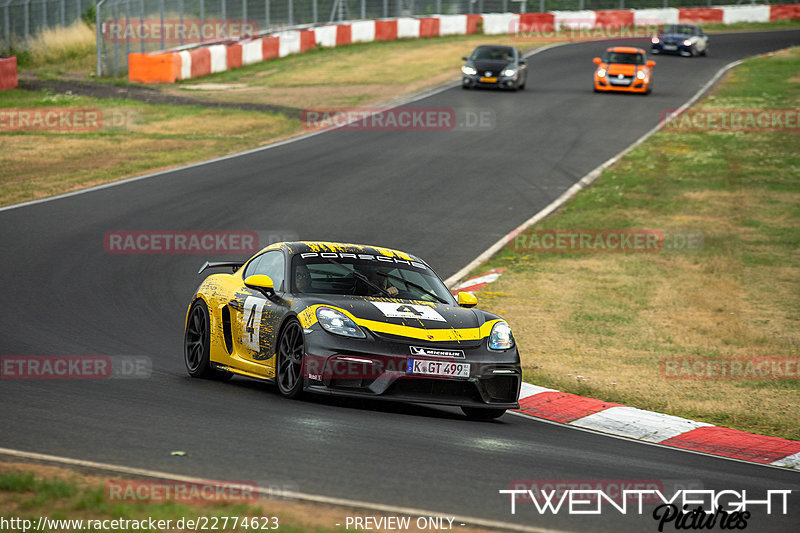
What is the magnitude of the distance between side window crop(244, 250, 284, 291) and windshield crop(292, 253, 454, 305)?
175mm

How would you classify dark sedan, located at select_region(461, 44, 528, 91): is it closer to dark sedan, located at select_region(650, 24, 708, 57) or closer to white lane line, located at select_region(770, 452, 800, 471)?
dark sedan, located at select_region(650, 24, 708, 57)

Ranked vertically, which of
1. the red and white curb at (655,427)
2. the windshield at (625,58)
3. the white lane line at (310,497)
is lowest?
the red and white curb at (655,427)

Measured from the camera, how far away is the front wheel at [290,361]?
9.00 metres

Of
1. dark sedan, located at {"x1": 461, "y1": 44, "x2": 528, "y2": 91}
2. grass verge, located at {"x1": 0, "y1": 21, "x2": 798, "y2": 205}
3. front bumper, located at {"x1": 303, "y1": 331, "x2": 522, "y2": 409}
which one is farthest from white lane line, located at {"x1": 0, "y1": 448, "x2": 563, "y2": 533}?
dark sedan, located at {"x1": 461, "y1": 44, "x2": 528, "y2": 91}

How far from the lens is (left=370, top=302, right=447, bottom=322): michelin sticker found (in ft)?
30.3

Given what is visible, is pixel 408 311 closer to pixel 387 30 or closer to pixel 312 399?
pixel 312 399

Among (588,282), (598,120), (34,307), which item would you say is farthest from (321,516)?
(598,120)

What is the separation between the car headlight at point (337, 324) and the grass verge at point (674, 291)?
3050mm

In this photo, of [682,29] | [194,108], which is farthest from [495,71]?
[682,29]

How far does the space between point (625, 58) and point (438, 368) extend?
31769mm

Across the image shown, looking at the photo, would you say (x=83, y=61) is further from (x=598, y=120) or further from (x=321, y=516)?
(x=321, y=516)

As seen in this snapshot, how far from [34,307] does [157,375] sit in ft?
11.1

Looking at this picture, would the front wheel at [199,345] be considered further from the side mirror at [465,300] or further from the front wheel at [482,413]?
the front wheel at [482,413]

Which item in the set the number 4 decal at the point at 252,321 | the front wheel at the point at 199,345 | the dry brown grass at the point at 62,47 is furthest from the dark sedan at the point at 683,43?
the number 4 decal at the point at 252,321
